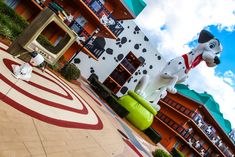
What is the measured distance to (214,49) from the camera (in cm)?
1708

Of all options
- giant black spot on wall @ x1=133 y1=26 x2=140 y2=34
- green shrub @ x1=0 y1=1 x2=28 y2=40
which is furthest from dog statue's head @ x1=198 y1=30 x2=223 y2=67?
giant black spot on wall @ x1=133 y1=26 x2=140 y2=34

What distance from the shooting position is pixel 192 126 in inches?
1585

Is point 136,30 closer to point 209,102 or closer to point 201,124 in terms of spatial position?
point 209,102

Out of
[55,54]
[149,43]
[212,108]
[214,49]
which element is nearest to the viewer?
[55,54]

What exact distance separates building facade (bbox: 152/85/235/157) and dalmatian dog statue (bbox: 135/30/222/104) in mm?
22025

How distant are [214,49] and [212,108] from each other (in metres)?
25.9

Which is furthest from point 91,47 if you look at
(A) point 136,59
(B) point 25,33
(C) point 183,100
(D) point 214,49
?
(B) point 25,33

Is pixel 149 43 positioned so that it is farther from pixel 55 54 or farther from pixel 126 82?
pixel 55 54

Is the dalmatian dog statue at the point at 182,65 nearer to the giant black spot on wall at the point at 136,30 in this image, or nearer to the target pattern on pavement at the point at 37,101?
the target pattern on pavement at the point at 37,101

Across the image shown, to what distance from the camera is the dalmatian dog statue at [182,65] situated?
16969mm

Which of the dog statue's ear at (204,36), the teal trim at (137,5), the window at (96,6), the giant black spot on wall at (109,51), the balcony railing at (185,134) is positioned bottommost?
the balcony railing at (185,134)

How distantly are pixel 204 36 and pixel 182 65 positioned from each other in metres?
2.51

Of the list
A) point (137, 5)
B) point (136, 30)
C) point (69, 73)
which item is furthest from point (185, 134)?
point (69, 73)

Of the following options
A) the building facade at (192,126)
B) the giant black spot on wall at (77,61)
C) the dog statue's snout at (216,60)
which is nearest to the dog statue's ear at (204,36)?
the dog statue's snout at (216,60)
